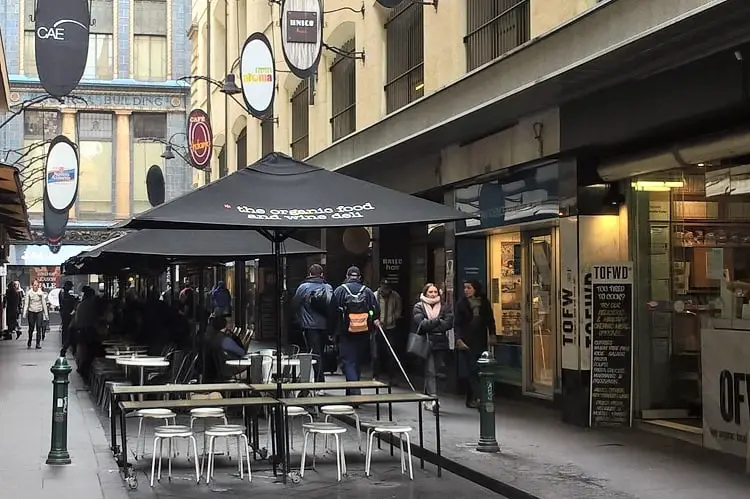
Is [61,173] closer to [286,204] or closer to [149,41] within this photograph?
[286,204]

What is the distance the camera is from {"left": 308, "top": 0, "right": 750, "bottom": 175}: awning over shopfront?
8352 millimetres

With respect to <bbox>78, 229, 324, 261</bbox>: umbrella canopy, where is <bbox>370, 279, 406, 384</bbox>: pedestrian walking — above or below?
below

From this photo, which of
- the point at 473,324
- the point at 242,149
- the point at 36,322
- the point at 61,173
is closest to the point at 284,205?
the point at 473,324

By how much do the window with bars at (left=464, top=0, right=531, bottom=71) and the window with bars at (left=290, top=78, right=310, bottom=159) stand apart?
367 inches

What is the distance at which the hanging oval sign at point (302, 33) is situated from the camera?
56.7ft

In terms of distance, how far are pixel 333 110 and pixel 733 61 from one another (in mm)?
13160

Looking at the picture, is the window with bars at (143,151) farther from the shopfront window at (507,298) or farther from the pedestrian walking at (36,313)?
the shopfront window at (507,298)

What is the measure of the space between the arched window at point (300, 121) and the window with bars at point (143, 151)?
2418 cm

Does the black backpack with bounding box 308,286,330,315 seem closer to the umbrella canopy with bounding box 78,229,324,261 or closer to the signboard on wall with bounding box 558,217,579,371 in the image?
the umbrella canopy with bounding box 78,229,324,261

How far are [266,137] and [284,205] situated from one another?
64.2ft

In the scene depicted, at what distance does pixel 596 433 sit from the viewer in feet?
37.8

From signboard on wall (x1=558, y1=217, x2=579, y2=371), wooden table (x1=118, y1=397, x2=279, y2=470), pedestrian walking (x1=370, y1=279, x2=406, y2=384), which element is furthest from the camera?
pedestrian walking (x1=370, y1=279, x2=406, y2=384)

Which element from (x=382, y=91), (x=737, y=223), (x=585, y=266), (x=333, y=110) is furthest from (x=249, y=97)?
(x=737, y=223)

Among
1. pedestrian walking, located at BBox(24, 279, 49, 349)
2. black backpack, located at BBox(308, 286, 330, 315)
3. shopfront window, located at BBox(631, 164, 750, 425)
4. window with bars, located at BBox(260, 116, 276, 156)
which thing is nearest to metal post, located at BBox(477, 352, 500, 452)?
shopfront window, located at BBox(631, 164, 750, 425)
